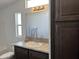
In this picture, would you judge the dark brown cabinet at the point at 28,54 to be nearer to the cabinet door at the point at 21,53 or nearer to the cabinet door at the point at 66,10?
the cabinet door at the point at 21,53

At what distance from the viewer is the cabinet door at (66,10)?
1051 millimetres

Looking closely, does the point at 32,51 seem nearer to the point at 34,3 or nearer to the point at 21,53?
the point at 21,53

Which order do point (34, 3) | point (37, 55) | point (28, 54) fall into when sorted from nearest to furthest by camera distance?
point (37, 55), point (28, 54), point (34, 3)

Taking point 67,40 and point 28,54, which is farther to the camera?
point 28,54

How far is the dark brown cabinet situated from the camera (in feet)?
6.30

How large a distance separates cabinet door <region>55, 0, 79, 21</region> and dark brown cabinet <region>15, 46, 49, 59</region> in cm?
96

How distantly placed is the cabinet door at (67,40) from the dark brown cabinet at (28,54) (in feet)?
2.46

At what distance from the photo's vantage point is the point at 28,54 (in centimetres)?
212

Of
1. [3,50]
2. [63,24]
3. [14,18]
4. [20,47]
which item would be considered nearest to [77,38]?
[63,24]

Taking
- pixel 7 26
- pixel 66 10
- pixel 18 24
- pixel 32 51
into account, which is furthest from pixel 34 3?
pixel 66 10

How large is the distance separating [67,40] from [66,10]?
1.02 ft

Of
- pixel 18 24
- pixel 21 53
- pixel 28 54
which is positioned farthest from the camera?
pixel 18 24

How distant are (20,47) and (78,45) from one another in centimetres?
144

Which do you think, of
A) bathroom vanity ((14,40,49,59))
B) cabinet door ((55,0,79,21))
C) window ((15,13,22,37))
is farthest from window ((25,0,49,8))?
cabinet door ((55,0,79,21))
